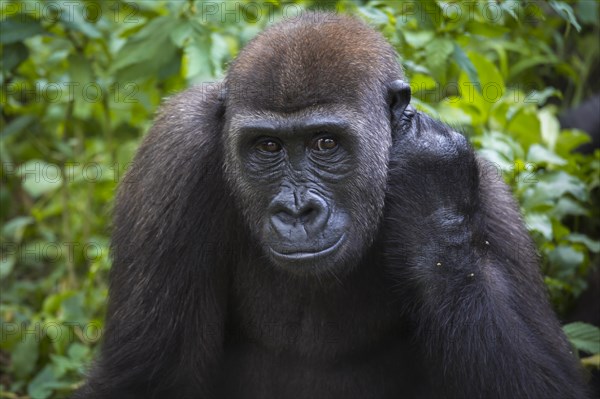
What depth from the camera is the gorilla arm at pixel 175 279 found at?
5.70 m

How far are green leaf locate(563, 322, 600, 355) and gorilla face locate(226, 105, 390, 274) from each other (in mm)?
1864

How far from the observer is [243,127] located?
5340mm

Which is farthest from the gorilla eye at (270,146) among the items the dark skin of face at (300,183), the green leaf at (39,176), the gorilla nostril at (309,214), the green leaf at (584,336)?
the green leaf at (39,176)

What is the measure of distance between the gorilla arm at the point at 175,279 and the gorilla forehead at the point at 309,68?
1.48ft

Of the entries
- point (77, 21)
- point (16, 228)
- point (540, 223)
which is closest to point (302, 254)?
point (540, 223)

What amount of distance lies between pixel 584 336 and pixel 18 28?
15.9 ft

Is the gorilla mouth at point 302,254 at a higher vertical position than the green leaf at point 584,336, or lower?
higher

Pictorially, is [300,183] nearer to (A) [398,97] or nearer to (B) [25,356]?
(A) [398,97]

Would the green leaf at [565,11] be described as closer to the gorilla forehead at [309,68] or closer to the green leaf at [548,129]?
the gorilla forehead at [309,68]

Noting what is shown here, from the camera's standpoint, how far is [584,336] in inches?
255

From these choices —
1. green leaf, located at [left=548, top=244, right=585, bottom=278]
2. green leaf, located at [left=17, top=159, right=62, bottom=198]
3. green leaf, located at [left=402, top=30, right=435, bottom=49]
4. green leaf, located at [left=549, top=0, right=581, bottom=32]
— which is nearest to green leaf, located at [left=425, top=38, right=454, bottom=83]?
green leaf, located at [left=402, top=30, right=435, bottom=49]

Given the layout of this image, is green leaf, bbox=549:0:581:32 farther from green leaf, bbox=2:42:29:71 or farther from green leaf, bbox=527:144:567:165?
green leaf, bbox=2:42:29:71

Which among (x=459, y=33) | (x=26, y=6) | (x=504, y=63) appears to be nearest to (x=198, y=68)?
(x=26, y=6)

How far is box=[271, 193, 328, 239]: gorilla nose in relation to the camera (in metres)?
5.08
